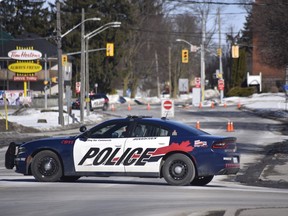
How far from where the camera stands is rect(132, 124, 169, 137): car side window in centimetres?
1527

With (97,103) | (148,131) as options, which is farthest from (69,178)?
(97,103)

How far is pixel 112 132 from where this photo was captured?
15508mm

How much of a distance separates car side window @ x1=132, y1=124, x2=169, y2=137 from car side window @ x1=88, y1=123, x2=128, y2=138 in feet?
0.86

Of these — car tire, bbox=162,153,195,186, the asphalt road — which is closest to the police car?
car tire, bbox=162,153,195,186

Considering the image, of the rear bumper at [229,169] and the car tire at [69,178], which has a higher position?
the rear bumper at [229,169]

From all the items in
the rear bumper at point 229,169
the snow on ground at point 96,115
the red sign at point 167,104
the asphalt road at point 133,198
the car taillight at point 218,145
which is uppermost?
the red sign at point 167,104

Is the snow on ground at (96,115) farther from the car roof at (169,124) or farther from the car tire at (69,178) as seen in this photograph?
the car roof at (169,124)

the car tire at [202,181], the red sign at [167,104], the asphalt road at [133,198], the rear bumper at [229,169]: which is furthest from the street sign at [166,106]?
the rear bumper at [229,169]

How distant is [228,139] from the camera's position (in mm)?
15148

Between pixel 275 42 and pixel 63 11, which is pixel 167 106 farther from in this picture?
pixel 63 11

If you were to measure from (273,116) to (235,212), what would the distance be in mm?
48283

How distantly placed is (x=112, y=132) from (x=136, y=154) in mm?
761

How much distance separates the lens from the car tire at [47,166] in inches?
611

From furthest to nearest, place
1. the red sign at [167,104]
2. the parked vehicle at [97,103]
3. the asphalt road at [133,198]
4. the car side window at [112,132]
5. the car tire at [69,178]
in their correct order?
the parked vehicle at [97,103], the red sign at [167,104], the car tire at [69,178], the car side window at [112,132], the asphalt road at [133,198]
